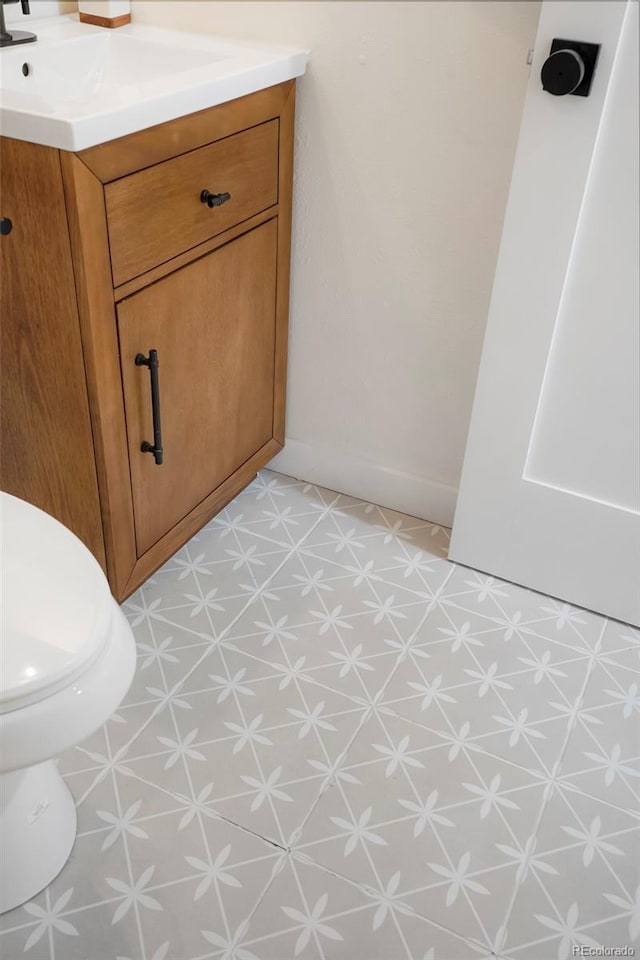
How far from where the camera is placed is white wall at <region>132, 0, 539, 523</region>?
1338mm

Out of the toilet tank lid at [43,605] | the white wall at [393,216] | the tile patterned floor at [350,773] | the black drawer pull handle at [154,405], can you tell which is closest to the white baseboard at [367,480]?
the white wall at [393,216]

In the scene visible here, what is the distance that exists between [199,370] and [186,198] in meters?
0.28

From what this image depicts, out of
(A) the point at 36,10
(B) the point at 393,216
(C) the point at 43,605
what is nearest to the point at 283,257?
(B) the point at 393,216

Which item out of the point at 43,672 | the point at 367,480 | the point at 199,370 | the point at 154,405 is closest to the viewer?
the point at 43,672

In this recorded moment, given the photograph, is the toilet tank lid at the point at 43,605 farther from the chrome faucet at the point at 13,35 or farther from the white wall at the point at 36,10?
the white wall at the point at 36,10

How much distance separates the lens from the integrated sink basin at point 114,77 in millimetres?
1024

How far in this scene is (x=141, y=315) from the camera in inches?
48.2

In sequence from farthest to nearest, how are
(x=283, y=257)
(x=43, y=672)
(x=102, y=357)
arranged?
1. (x=283, y=257)
2. (x=102, y=357)
3. (x=43, y=672)

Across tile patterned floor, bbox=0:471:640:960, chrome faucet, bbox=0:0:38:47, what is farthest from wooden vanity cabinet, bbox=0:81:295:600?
chrome faucet, bbox=0:0:38:47

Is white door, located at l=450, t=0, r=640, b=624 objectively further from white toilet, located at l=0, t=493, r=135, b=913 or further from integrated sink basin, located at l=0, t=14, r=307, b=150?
white toilet, located at l=0, t=493, r=135, b=913

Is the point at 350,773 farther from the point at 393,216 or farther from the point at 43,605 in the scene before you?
the point at 393,216

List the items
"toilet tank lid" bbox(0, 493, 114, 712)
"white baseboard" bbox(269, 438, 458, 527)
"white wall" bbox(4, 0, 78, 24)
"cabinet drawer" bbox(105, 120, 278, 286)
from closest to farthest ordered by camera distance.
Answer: "toilet tank lid" bbox(0, 493, 114, 712), "cabinet drawer" bbox(105, 120, 278, 286), "white wall" bbox(4, 0, 78, 24), "white baseboard" bbox(269, 438, 458, 527)

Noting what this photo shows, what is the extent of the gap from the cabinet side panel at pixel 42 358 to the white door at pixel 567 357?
0.64 m

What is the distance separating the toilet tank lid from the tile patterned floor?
1.28ft
